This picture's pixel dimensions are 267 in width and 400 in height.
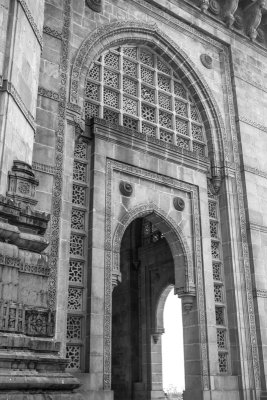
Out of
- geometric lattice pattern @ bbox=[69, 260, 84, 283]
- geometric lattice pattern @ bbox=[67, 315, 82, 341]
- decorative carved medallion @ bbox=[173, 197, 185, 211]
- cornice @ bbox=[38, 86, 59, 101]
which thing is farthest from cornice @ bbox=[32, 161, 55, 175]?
decorative carved medallion @ bbox=[173, 197, 185, 211]

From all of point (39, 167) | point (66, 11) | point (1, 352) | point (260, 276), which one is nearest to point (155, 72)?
point (66, 11)

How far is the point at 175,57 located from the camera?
34.7ft

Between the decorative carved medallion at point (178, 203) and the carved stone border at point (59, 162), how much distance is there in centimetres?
261

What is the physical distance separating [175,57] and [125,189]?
3.69 meters

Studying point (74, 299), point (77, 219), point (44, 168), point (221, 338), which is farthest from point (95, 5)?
point (221, 338)

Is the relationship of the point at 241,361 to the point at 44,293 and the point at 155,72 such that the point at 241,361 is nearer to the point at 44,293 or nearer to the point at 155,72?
the point at 44,293

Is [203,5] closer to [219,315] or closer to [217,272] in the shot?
[217,272]

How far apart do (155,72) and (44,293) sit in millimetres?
6682

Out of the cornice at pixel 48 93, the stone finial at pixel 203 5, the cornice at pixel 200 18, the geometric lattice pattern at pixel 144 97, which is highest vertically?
the stone finial at pixel 203 5

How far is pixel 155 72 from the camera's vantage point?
10328 millimetres

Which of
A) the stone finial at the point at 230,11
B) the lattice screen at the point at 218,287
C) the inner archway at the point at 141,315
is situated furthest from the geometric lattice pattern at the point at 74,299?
the stone finial at the point at 230,11

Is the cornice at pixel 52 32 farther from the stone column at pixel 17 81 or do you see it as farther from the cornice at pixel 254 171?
the cornice at pixel 254 171

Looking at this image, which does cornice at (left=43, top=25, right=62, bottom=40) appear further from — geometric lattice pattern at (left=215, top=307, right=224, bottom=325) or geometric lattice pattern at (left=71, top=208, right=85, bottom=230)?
geometric lattice pattern at (left=215, top=307, right=224, bottom=325)

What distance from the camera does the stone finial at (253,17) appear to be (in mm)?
12031
